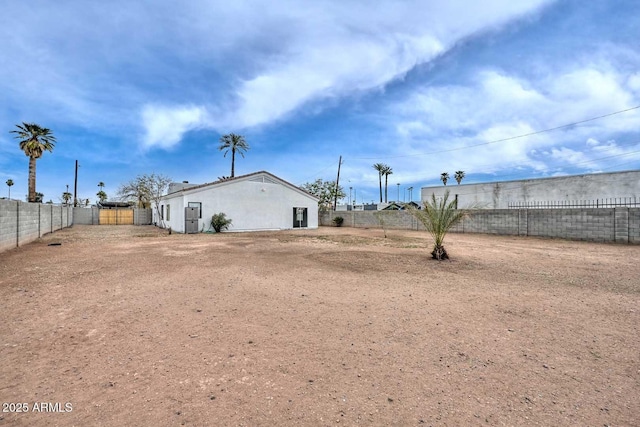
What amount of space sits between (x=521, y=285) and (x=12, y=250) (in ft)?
48.9

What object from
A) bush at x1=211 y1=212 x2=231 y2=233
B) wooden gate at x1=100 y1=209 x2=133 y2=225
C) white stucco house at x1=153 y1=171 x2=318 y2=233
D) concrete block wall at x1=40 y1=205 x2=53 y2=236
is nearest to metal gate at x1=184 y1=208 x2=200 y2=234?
white stucco house at x1=153 y1=171 x2=318 y2=233

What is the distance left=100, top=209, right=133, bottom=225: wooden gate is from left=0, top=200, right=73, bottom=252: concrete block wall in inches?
545

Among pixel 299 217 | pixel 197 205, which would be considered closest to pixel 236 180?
pixel 197 205

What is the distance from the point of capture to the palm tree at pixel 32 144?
21250mm

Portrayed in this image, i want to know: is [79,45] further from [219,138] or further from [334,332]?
[219,138]

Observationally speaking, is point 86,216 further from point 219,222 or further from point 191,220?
point 219,222

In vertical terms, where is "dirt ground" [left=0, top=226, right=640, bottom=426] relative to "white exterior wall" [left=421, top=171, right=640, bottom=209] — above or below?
below

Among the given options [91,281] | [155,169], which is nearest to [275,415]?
[91,281]

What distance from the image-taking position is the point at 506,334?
3.35m

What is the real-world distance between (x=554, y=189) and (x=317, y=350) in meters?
28.1

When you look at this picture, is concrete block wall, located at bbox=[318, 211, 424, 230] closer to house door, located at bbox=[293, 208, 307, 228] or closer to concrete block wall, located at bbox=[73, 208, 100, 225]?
house door, located at bbox=[293, 208, 307, 228]

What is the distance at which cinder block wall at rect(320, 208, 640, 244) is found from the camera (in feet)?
39.3

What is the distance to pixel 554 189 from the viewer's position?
2312 centimetres

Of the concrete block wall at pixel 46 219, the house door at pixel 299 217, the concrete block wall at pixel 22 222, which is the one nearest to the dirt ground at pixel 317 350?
the concrete block wall at pixel 22 222
